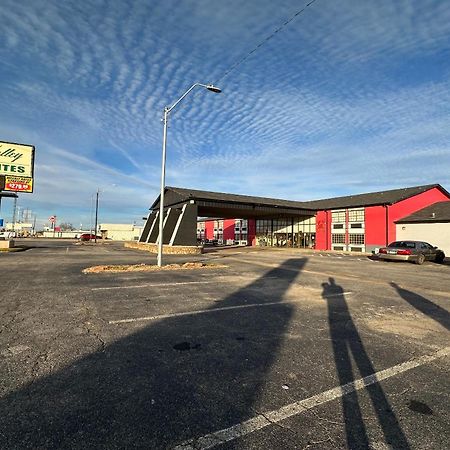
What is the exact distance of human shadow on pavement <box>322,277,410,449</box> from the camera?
2561 mm

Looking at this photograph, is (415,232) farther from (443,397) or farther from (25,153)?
(25,153)

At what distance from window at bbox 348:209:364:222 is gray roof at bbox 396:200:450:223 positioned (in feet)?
13.8

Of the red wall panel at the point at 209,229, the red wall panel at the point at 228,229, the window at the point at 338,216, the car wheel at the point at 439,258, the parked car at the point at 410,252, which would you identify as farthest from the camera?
the red wall panel at the point at 209,229

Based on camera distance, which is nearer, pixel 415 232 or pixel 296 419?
pixel 296 419

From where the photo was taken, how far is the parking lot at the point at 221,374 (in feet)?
8.46

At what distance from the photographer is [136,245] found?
38000 mm

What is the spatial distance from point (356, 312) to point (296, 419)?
4.74 m


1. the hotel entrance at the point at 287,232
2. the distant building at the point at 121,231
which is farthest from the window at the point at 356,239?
the distant building at the point at 121,231

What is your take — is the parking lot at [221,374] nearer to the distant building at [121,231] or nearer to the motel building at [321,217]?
the motel building at [321,217]

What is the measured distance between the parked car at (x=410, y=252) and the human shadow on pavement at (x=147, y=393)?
63.9 ft

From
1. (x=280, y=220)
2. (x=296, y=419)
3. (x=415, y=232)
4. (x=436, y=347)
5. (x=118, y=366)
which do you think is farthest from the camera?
(x=280, y=220)

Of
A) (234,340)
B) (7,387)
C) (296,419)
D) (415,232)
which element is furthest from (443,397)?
(415,232)

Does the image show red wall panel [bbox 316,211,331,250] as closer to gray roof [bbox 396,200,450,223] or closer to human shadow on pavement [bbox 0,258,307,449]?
gray roof [bbox 396,200,450,223]

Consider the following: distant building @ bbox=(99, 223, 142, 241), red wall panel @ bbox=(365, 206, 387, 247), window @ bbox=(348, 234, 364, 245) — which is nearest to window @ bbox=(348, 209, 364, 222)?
red wall panel @ bbox=(365, 206, 387, 247)
